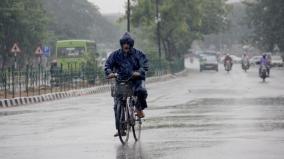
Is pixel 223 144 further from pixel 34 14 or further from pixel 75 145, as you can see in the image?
pixel 34 14

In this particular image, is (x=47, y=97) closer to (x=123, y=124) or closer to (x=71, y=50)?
(x=123, y=124)

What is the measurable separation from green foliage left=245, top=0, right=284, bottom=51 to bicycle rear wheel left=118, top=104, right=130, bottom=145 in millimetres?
86241

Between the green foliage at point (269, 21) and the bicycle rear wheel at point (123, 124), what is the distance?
86.2m

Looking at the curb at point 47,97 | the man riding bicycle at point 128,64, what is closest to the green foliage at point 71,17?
the curb at point 47,97

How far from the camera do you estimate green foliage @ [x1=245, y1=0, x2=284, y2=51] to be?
99.6 metres

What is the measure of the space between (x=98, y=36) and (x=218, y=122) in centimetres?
13133

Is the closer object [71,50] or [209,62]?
[71,50]

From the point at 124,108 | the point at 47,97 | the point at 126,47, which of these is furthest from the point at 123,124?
the point at 47,97

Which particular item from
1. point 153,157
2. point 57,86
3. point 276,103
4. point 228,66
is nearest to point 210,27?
point 228,66

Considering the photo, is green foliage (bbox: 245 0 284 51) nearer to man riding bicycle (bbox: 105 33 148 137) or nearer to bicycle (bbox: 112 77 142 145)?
man riding bicycle (bbox: 105 33 148 137)

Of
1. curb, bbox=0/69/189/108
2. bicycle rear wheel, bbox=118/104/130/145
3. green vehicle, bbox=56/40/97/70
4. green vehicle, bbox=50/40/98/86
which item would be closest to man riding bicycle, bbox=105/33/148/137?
bicycle rear wheel, bbox=118/104/130/145

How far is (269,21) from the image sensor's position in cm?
10281

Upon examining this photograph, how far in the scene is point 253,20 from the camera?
4407 inches

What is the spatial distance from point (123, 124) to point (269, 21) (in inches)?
3566
